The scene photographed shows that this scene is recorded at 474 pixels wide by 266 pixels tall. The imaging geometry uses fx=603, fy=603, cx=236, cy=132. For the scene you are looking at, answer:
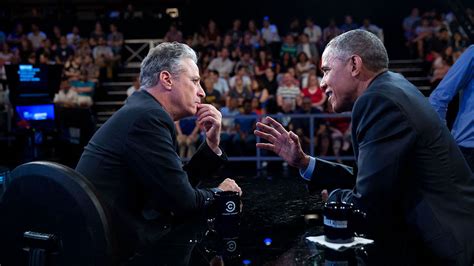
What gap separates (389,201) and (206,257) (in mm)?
591

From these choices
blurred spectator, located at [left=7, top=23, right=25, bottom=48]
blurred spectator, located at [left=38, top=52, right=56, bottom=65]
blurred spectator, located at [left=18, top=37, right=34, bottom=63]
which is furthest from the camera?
blurred spectator, located at [left=7, top=23, right=25, bottom=48]

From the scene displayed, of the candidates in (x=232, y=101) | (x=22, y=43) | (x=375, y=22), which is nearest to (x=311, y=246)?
(x=232, y=101)

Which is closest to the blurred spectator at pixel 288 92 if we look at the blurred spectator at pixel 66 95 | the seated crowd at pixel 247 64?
the seated crowd at pixel 247 64

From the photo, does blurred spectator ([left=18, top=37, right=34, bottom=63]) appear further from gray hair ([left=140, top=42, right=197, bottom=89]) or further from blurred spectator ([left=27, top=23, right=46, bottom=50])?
gray hair ([left=140, top=42, right=197, bottom=89])

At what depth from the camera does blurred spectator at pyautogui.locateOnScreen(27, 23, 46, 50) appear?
12.7 metres

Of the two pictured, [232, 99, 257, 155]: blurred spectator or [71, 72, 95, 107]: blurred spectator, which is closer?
[232, 99, 257, 155]: blurred spectator

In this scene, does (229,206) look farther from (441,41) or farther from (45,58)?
(45,58)

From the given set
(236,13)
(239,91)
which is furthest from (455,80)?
(236,13)

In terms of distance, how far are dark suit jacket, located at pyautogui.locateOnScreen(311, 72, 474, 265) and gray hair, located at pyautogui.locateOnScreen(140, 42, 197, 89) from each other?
33.0 inches

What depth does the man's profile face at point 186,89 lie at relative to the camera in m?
2.43

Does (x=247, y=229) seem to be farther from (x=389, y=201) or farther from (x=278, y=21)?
(x=278, y=21)

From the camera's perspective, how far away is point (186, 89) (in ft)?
8.06

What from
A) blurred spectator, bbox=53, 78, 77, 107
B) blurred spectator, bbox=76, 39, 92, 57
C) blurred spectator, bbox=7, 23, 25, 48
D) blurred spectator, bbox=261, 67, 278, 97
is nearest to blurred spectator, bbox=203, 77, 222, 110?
blurred spectator, bbox=261, 67, 278, 97

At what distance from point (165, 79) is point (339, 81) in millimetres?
705
